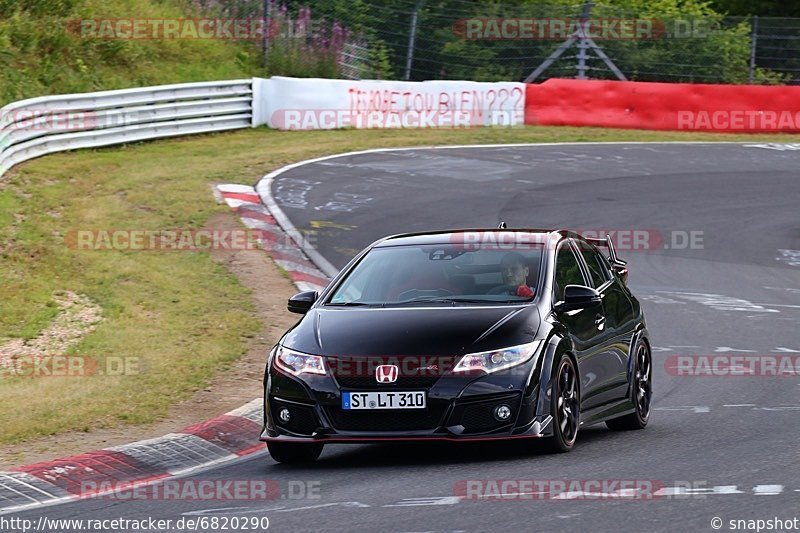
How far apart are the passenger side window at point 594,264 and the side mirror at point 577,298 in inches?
40.0

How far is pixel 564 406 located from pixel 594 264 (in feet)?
6.59

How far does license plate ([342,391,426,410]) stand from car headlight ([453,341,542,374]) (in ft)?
0.94

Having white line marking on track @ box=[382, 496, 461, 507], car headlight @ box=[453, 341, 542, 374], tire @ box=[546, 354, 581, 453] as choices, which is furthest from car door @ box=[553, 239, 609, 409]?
white line marking on track @ box=[382, 496, 461, 507]

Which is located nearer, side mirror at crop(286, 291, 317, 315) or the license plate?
the license plate

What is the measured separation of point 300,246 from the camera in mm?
19281

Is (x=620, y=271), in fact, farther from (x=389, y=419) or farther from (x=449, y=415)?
(x=389, y=419)

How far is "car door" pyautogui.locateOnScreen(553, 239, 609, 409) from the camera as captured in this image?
948 centimetres

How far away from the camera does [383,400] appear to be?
28.1ft

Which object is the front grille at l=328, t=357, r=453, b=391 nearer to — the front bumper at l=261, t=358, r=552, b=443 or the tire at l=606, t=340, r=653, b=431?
the front bumper at l=261, t=358, r=552, b=443

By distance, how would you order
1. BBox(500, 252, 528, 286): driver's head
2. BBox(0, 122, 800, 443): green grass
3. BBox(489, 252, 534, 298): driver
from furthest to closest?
1. BBox(0, 122, 800, 443): green grass
2. BBox(500, 252, 528, 286): driver's head
3. BBox(489, 252, 534, 298): driver

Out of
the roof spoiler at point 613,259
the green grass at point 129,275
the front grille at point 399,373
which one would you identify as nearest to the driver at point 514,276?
the front grille at point 399,373

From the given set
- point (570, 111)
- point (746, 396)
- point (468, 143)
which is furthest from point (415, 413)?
point (570, 111)

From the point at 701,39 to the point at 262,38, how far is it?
35.2 feet

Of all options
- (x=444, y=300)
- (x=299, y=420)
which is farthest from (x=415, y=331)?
(x=299, y=420)
